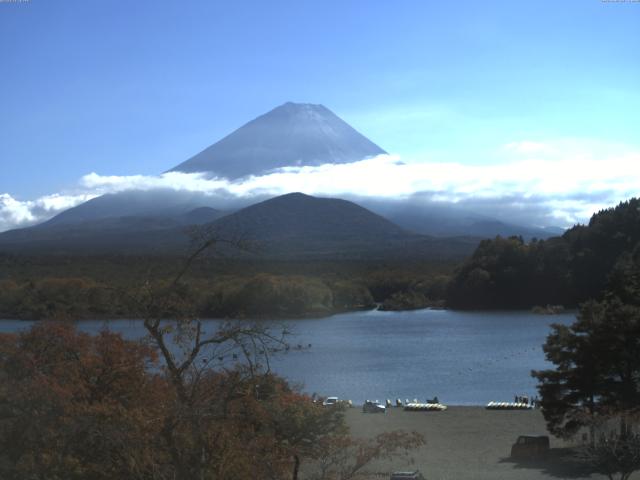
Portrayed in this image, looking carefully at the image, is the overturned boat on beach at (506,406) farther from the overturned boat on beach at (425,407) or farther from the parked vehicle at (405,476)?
the parked vehicle at (405,476)

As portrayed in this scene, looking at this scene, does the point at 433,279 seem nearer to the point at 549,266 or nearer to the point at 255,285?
the point at 549,266

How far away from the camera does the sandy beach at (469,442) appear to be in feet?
35.4

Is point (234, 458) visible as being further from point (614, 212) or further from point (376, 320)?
point (614, 212)

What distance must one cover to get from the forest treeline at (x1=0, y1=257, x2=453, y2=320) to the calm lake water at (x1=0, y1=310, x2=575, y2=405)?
1.18 metres

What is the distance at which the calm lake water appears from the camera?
20547 millimetres

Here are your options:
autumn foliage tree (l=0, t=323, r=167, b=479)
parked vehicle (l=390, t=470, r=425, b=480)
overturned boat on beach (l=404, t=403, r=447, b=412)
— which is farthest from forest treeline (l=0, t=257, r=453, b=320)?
autumn foliage tree (l=0, t=323, r=167, b=479)

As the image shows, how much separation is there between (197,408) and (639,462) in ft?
19.1

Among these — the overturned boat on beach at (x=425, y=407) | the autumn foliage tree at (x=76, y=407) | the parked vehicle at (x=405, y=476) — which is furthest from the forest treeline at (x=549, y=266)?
the autumn foliage tree at (x=76, y=407)

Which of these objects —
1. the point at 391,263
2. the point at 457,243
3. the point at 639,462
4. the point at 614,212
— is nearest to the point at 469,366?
the point at 639,462

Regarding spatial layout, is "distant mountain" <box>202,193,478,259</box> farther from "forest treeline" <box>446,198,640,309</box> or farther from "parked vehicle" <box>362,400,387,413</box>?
"parked vehicle" <box>362,400,387,413</box>

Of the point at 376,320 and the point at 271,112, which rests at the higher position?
the point at 271,112

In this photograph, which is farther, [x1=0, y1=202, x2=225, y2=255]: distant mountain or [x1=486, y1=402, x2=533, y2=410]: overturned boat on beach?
[x1=0, y1=202, x2=225, y2=255]: distant mountain

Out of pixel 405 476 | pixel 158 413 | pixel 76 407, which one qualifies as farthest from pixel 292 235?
pixel 158 413

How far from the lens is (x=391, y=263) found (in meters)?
64.3
